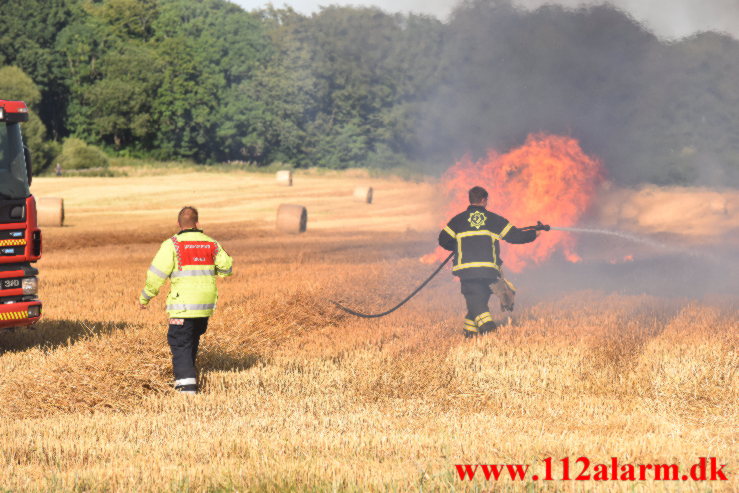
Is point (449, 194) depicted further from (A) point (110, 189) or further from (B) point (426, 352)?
(A) point (110, 189)

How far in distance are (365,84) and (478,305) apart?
52258 mm

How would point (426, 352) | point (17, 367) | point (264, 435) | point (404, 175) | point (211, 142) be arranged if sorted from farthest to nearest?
point (211, 142) < point (404, 175) < point (426, 352) < point (17, 367) < point (264, 435)

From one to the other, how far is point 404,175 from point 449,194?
33867mm

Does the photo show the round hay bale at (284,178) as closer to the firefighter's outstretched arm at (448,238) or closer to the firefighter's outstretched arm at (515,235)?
the firefighter's outstretched arm at (448,238)

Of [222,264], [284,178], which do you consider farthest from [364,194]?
[222,264]

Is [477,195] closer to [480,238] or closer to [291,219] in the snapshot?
[480,238]

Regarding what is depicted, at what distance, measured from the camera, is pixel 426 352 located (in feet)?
40.1

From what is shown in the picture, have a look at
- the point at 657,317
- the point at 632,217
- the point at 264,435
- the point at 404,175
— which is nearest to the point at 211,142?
the point at 404,175

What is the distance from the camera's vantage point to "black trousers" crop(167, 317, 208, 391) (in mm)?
10117

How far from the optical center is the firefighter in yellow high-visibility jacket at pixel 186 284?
10031 millimetres

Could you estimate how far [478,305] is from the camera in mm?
12836

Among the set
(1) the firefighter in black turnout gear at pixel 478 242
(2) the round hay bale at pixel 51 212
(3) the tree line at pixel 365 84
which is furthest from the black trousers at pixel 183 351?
(2) the round hay bale at pixel 51 212

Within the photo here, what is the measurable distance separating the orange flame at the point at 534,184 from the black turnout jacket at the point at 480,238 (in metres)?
8.50

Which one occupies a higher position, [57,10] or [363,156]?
[57,10]
